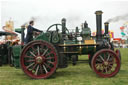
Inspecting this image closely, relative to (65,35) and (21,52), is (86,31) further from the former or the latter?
(21,52)

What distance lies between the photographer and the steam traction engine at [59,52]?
4223 millimetres

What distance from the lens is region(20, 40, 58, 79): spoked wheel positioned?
166 inches

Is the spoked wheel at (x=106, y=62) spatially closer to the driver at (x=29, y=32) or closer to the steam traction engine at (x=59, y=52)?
the steam traction engine at (x=59, y=52)

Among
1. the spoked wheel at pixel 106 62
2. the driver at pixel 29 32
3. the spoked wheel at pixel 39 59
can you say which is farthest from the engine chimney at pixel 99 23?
the driver at pixel 29 32

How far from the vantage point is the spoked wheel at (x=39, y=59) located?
13.8 ft

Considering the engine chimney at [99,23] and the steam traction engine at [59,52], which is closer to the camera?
the steam traction engine at [59,52]

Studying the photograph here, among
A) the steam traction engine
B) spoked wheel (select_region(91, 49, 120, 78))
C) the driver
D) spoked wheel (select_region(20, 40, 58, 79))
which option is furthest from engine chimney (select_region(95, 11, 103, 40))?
the driver

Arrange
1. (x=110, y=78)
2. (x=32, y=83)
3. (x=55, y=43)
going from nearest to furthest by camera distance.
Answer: (x=32, y=83) → (x=110, y=78) → (x=55, y=43)

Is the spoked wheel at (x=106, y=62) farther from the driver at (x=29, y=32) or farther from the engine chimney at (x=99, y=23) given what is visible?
the driver at (x=29, y=32)

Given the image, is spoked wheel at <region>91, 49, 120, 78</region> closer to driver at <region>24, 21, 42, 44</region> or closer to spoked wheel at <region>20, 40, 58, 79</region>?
spoked wheel at <region>20, 40, 58, 79</region>

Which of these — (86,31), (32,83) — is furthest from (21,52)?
(86,31)

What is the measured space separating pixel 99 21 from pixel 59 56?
168 centimetres

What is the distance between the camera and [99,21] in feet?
15.5

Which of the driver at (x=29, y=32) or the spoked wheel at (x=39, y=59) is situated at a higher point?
the driver at (x=29, y=32)
